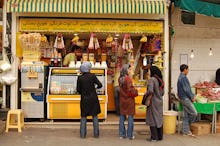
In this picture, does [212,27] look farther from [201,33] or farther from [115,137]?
[115,137]

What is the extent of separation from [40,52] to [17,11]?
55.7 inches

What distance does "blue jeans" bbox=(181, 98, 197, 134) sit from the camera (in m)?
9.41

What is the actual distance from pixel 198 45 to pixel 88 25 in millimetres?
3987

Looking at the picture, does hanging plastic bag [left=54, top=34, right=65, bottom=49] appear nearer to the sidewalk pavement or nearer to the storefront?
the storefront

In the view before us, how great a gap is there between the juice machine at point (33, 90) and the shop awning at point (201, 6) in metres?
4.30

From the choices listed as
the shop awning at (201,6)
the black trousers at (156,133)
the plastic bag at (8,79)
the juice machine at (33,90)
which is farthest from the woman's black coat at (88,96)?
the shop awning at (201,6)

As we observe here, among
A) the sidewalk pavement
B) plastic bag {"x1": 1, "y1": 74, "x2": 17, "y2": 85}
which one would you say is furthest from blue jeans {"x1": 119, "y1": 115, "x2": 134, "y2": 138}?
plastic bag {"x1": 1, "y1": 74, "x2": 17, "y2": 85}

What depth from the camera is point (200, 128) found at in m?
9.80

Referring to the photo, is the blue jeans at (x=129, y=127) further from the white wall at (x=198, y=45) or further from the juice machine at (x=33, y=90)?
the white wall at (x=198, y=45)

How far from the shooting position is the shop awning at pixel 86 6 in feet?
33.3

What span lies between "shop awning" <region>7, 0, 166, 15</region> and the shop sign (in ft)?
1.70

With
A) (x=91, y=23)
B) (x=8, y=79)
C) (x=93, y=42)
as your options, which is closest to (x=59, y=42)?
(x=93, y=42)

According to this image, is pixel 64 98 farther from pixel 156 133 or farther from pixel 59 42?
pixel 156 133

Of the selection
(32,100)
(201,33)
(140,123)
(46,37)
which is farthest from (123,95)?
(201,33)
